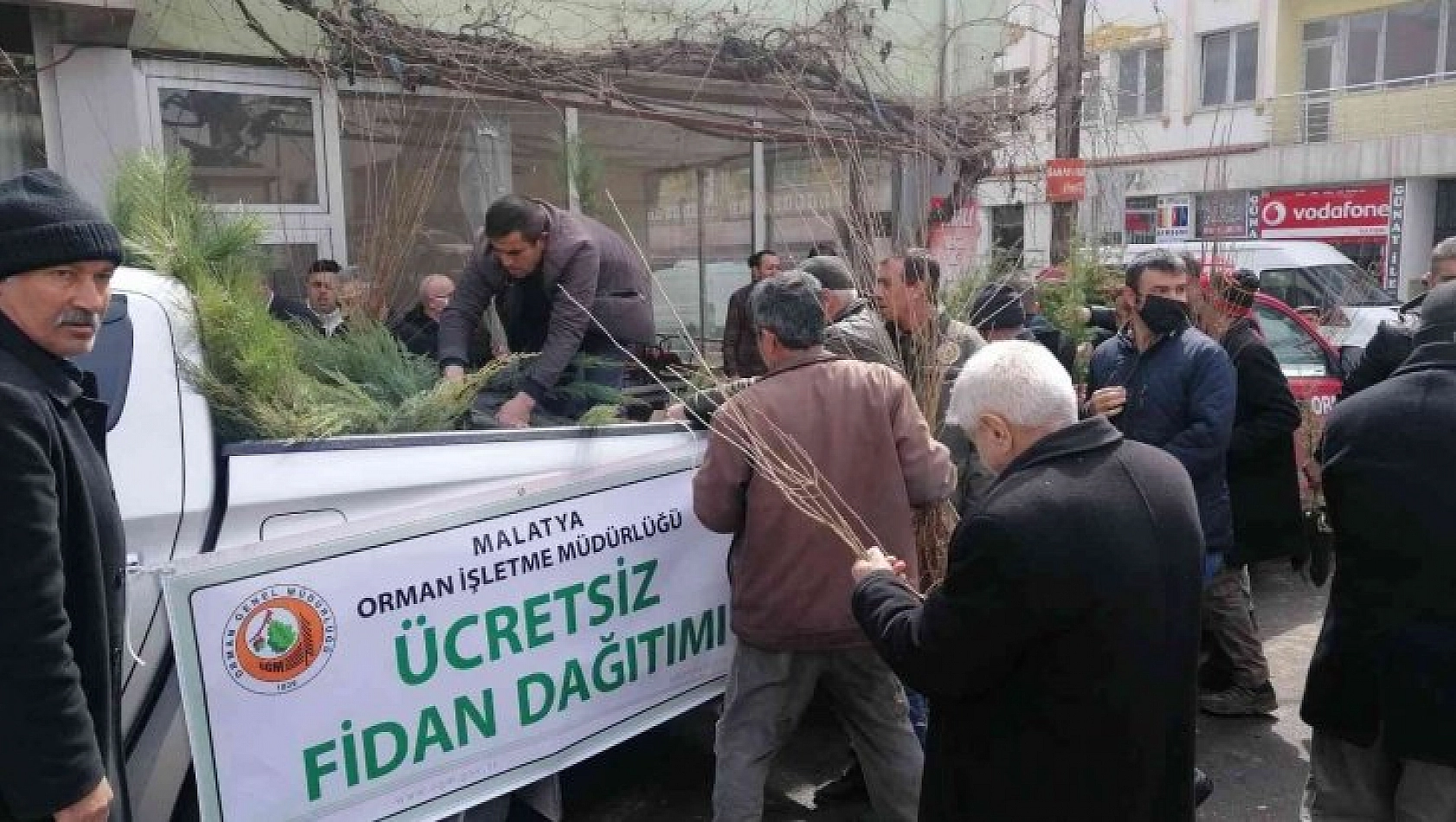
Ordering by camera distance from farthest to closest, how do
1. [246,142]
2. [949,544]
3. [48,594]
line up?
[246,142] → [949,544] → [48,594]

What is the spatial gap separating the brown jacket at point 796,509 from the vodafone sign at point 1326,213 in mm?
19842

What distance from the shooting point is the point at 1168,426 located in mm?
3688

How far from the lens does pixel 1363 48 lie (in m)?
20.0

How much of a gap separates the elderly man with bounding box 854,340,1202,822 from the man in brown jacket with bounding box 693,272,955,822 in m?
0.83

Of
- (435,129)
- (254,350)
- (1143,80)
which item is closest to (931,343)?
(254,350)

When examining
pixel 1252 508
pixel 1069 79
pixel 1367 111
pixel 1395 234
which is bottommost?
A: pixel 1252 508

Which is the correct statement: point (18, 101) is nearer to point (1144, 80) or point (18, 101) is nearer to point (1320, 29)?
point (1144, 80)

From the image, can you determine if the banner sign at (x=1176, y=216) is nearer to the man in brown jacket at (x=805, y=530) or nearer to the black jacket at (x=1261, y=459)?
the black jacket at (x=1261, y=459)

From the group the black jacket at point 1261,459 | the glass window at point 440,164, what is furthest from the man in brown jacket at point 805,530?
the glass window at point 440,164

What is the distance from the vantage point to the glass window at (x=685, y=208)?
8.00 meters

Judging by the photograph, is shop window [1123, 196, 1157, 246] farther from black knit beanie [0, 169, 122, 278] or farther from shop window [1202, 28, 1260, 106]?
black knit beanie [0, 169, 122, 278]

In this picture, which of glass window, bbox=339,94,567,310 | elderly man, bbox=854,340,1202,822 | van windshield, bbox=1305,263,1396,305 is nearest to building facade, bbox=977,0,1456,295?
van windshield, bbox=1305,263,1396,305

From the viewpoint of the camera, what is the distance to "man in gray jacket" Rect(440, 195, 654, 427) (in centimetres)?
368

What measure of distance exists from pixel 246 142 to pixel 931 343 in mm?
4639
